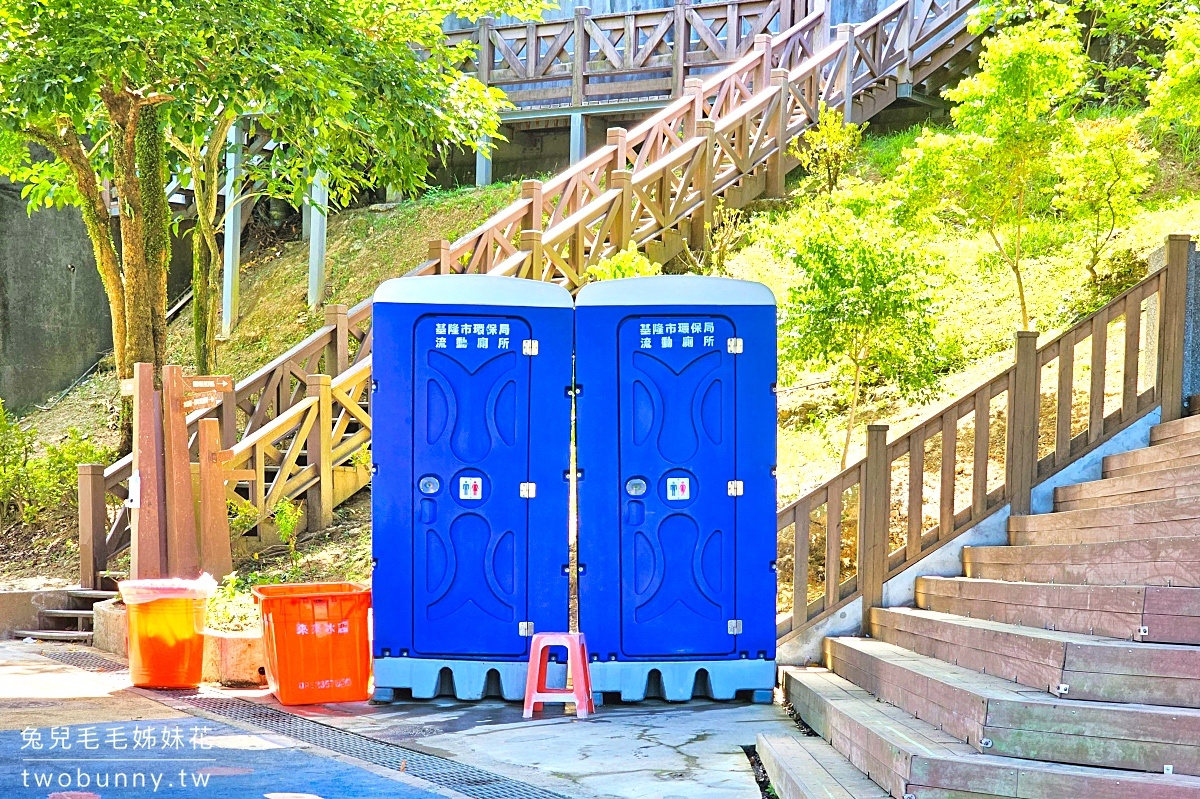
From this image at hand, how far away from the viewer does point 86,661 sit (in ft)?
29.6

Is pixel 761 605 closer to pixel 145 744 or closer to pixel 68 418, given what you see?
pixel 145 744

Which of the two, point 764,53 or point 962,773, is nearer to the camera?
point 962,773

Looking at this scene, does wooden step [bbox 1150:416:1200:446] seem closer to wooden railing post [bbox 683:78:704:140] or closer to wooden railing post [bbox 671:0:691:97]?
wooden railing post [bbox 683:78:704:140]

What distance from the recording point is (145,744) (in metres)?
6.08

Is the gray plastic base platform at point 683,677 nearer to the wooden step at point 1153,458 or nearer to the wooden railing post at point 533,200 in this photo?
the wooden step at point 1153,458

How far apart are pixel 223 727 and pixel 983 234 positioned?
9786 millimetres

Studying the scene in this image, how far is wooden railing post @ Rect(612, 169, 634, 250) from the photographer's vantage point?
13.9 m

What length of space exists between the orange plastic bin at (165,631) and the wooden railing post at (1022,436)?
15.8 ft

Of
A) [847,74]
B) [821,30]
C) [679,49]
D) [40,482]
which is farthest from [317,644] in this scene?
[821,30]

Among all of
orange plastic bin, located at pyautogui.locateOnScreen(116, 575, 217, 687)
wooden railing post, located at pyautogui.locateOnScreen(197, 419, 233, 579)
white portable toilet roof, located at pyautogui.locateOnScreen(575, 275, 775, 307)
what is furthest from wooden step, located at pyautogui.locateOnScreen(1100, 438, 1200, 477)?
wooden railing post, located at pyautogui.locateOnScreen(197, 419, 233, 579)

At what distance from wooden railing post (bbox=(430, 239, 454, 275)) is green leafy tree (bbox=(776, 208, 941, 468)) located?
13.8ft

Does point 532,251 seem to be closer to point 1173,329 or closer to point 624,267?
point 624,267

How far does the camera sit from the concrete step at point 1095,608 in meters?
4.89

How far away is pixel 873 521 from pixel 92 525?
628cm
